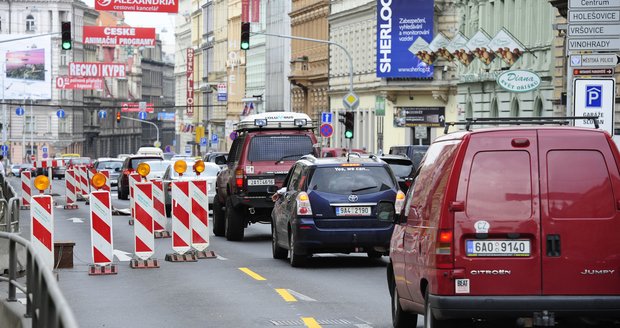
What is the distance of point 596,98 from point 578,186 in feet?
44.8

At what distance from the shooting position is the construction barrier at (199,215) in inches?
969

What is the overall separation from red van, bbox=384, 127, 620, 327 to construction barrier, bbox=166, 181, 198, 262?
41.4ft

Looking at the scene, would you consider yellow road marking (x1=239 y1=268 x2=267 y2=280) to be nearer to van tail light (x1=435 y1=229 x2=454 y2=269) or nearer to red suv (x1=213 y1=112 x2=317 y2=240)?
red suv (x1=213 y1=112 x2=317 y2=240)

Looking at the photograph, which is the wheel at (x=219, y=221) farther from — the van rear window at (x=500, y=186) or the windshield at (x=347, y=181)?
the van rear window at (x=500, y=186)

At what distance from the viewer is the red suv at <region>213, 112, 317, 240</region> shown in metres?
29.8

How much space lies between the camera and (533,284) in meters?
11.9

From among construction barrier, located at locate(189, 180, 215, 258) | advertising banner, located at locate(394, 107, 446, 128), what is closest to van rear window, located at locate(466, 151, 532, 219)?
construction barrier, located at locate(189, 180, 215, 258)

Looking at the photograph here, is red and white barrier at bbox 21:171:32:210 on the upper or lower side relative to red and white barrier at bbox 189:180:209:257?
lower

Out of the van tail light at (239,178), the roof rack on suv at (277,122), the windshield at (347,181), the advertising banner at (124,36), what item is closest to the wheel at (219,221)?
the roof rack on suv at (277,122)

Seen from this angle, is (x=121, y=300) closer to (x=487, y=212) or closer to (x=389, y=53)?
(x=487, y=212)

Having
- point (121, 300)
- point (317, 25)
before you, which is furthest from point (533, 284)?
point (317, 25)

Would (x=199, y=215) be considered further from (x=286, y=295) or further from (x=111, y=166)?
(x=111, y=166)

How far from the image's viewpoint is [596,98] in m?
25.3

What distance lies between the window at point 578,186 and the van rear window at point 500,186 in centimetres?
18
